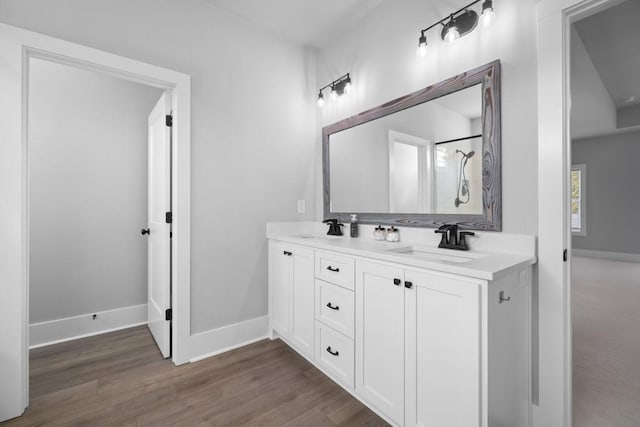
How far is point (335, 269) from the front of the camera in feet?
5.85

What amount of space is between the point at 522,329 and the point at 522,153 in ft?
2.86

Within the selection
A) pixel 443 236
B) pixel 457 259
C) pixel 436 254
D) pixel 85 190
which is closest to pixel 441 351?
pixel 457 259

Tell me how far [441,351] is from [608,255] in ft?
24.6

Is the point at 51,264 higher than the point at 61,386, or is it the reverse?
the point at 51,264

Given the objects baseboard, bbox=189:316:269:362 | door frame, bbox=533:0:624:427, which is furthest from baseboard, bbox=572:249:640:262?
baseboard, bbox=189:316:269:362

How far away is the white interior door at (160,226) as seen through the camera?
85.4 inches

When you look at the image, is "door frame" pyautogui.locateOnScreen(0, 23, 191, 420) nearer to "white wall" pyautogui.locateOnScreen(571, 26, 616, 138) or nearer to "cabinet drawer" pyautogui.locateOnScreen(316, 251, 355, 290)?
"cabinet drawer" pyautogui.locateOnScreen(316, 251, 355, 290)

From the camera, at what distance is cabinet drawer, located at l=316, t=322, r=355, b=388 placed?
1691 millimetres

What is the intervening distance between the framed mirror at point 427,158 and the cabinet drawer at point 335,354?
889mm

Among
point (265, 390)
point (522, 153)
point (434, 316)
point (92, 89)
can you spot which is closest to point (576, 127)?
point (522, 153)

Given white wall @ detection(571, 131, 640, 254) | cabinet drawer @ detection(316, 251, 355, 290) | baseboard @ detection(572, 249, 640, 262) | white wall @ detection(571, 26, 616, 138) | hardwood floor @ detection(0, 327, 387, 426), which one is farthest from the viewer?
baseboard @ detection(572, 249, 640, 262)

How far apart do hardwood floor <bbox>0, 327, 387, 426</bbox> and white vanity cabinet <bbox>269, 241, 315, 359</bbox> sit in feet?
0.60

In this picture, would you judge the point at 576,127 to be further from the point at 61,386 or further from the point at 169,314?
the point at 61,386

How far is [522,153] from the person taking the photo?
147cm
